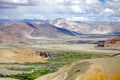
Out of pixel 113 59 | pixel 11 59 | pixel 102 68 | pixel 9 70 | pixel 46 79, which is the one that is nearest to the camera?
pixel 102 68

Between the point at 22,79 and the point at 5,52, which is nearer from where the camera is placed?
the point at 22,79

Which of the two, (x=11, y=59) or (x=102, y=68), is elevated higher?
(x=102, y=68)

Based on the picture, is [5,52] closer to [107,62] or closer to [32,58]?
[32,58]

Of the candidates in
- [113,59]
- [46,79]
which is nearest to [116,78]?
[113,59]

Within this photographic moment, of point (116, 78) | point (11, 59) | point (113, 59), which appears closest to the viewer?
point (116, 78)

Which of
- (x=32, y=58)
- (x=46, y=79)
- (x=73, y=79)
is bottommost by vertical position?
(x=32, y=58)

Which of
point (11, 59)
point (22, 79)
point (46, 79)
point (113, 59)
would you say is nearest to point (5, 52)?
point (11, 59)

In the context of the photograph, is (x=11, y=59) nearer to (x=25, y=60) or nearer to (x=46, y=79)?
(x=25, y=60)

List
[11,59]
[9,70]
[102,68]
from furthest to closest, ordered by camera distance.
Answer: [11,59], [9,70], [102,68]

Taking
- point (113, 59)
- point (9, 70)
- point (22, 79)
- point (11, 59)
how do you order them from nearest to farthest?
point (113, 59), point (22, 79), point (9, 70), point (11, 59)
